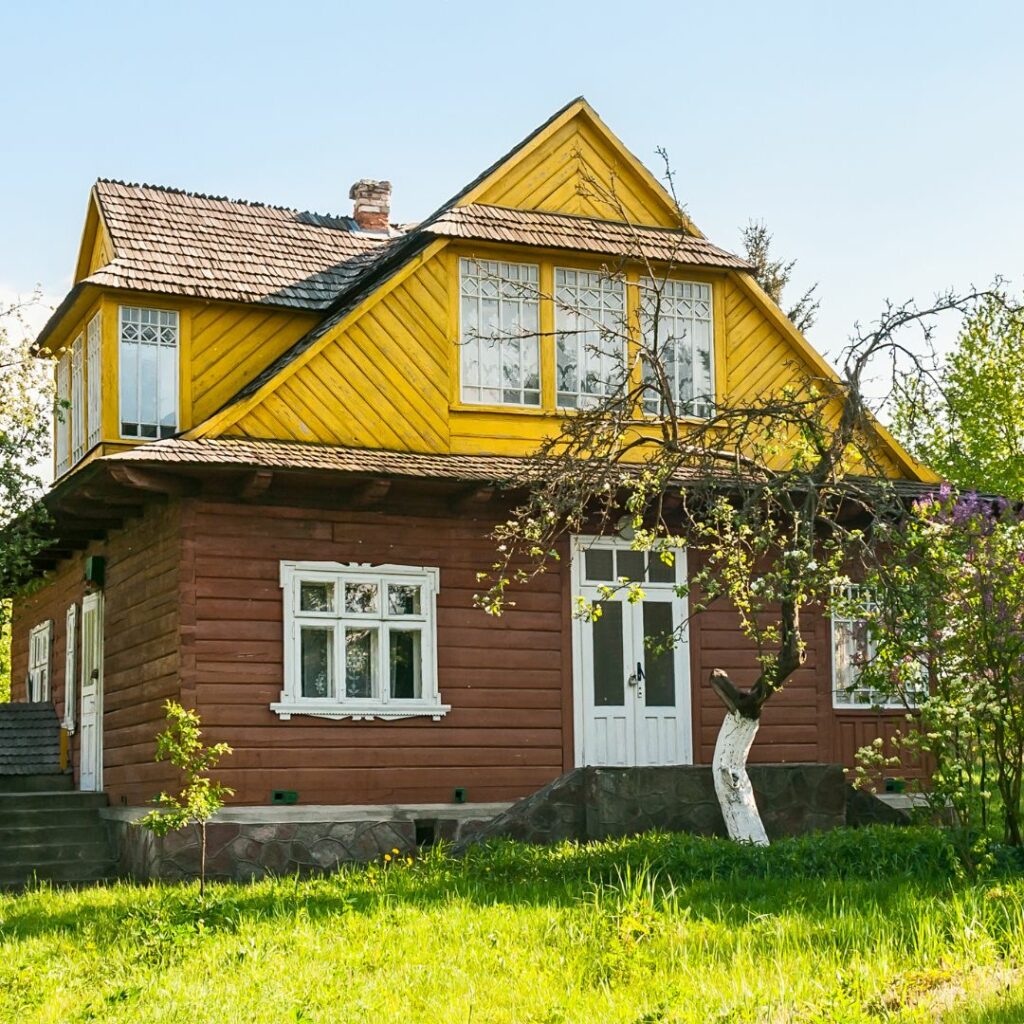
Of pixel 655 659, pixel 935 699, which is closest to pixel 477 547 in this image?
pixel 655 659

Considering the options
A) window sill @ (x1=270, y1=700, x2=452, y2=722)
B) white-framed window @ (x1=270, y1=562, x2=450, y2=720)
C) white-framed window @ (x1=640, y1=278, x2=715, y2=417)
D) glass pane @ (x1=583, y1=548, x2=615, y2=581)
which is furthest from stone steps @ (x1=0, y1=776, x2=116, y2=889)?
white-framed window @ (x1=640, y1=278, x2=715, y2=417)

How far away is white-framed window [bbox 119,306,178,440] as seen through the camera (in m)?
16.4

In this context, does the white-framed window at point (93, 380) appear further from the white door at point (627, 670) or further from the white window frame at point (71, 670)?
the white door at point (627, 670)

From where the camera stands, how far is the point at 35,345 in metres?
19.0

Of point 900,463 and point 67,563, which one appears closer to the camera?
point 900,463

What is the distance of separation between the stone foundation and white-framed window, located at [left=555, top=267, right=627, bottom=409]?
15.2 feet

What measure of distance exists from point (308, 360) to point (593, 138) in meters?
4.72

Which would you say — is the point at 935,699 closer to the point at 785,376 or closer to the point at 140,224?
the point at 785,376

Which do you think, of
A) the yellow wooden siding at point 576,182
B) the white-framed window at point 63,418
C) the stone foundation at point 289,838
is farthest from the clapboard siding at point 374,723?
the white-framed window at point 63,418

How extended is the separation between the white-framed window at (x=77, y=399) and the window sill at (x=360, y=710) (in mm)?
4582

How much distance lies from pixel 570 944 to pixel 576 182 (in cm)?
1071

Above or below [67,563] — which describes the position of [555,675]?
below

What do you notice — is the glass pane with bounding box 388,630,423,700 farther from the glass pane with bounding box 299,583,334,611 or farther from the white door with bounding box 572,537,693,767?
the white door with bounding box 572,537,693,767

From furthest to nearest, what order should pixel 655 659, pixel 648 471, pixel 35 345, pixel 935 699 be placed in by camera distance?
pixel 35 345, pixel 655 659, pixel 648 471, pixel 935 699
